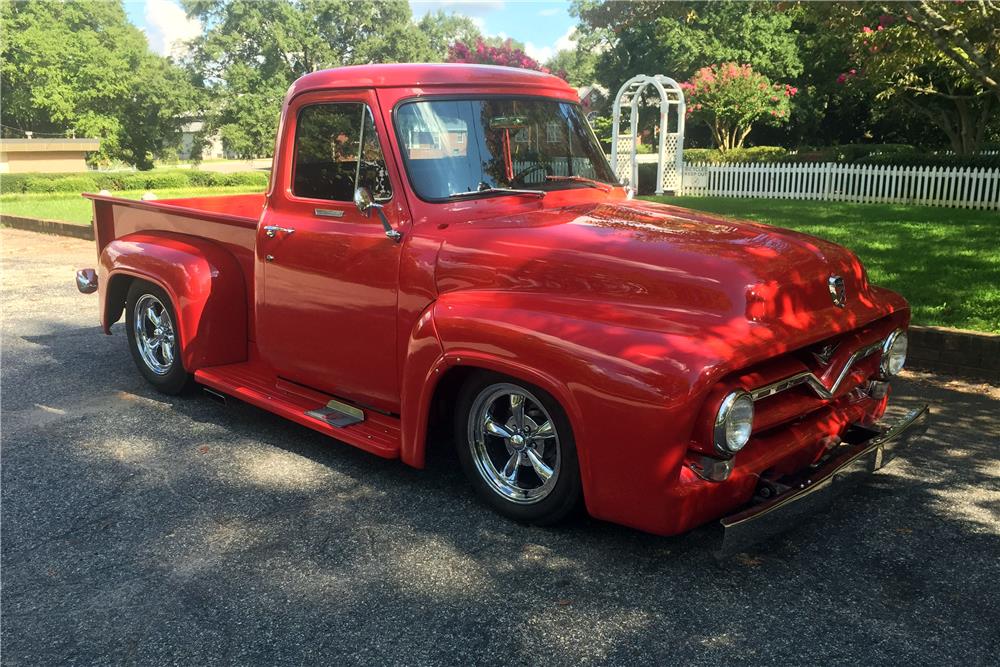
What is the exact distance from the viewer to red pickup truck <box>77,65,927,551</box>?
3.26 m

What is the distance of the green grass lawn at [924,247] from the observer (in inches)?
287

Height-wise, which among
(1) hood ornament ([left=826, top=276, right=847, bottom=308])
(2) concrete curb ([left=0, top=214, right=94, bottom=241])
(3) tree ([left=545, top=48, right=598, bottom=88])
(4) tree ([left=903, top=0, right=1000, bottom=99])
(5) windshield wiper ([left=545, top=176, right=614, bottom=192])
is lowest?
(2) concrete curb ([left=0, top=214, right=94, bottom=241])

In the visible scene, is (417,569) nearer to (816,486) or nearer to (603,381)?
(603,381)

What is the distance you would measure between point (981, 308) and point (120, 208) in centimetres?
699

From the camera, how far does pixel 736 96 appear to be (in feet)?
95.3

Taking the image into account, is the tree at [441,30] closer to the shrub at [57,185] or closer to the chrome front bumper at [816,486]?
the shrub at [57,185]

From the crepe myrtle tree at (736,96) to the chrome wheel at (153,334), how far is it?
26.3 m

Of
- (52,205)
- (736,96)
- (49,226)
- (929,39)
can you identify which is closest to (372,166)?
(929,39)

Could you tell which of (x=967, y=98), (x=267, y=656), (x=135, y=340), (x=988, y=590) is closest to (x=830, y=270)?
(x=988, y=590)

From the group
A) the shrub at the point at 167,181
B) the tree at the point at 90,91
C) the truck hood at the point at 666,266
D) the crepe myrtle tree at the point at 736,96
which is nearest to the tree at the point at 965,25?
the truck hood at the point at 666,266

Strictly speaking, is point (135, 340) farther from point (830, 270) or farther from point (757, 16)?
Answer: point (757, 16)

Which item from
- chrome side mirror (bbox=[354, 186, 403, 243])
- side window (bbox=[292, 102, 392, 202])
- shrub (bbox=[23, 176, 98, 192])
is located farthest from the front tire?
shrub (bbox=[23, 176, 98, 192])

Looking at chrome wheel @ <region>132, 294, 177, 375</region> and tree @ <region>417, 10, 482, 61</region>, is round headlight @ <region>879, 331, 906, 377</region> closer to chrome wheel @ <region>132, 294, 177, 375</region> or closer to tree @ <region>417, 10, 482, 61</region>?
chrome wheel @ <region>132, 294, 177, 375</region>

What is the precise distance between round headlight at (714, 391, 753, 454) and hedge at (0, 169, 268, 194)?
1014 inches
